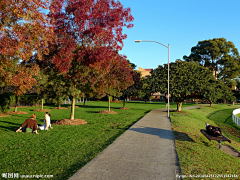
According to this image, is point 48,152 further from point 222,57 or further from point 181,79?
point 222,57

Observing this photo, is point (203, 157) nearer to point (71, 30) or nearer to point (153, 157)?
point (153, 157)

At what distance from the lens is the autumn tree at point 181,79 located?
22266 millimetres

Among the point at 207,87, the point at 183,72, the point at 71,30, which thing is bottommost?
the point at 207,87

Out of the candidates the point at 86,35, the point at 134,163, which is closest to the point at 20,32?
the point at 86,35

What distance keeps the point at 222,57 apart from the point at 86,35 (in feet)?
192

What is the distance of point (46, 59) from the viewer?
12703 millimetres

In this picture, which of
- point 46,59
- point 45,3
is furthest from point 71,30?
point 45,3

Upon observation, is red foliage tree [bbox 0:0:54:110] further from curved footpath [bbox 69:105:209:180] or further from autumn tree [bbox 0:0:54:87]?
curved footpath [bbox 69:105:209:180]

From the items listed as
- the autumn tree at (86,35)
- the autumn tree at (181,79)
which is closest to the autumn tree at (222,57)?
the autumn tree at (181,79)

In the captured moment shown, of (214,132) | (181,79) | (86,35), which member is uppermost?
(86,35)

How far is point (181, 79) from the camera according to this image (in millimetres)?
22609

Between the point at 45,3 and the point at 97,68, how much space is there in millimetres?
4648

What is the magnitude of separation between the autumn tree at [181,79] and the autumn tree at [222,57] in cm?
4088

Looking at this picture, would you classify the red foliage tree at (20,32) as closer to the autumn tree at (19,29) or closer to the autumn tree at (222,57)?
the autumn tree at (19,29)
